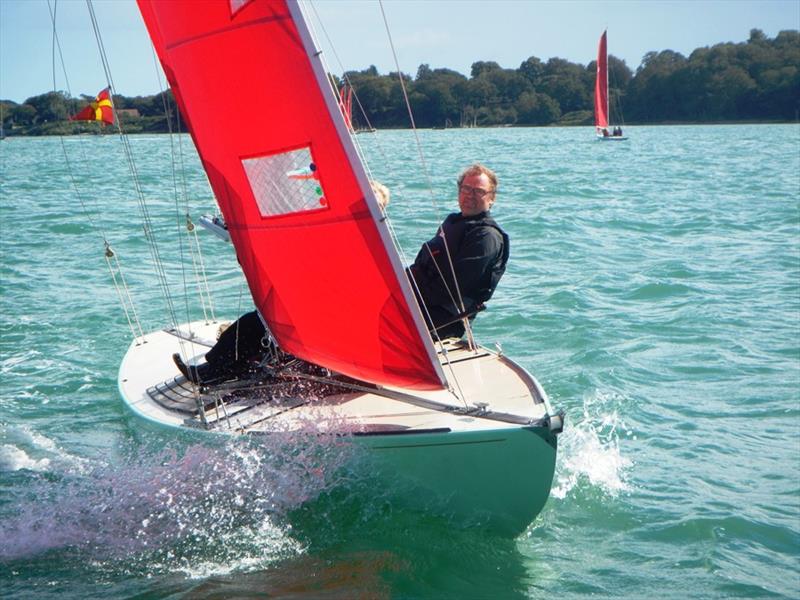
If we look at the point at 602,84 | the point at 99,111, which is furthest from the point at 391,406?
the point at 602,84

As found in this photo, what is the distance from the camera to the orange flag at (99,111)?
6377 millimetres

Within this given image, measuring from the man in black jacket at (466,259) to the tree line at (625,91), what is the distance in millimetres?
73388

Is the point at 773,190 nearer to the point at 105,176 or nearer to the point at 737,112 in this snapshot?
the point at 105,176

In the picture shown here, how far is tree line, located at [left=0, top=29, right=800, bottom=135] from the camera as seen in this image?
281ft

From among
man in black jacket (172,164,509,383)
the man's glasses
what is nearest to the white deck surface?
man in black jacket (172,164,509,383)

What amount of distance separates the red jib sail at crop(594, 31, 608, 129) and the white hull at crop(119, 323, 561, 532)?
4455 cm

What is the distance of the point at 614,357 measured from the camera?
8133mm

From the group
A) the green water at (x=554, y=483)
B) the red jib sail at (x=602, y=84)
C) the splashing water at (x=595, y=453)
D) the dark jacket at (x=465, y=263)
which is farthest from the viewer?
the red jib sail at (x=602, y=84)

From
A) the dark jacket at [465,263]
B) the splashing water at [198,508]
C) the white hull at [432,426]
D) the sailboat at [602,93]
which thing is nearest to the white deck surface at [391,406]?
the white hull at [432,426]

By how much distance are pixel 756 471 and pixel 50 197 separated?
18.0 metres

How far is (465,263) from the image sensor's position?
535 centimetres

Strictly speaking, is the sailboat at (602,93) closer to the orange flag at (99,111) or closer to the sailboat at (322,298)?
the orange flag at (99,111)

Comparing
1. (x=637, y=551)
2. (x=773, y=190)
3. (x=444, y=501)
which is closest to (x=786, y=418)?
(x=637, y=551)

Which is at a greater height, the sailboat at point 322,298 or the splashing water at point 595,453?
the sailboat at point 322,298
